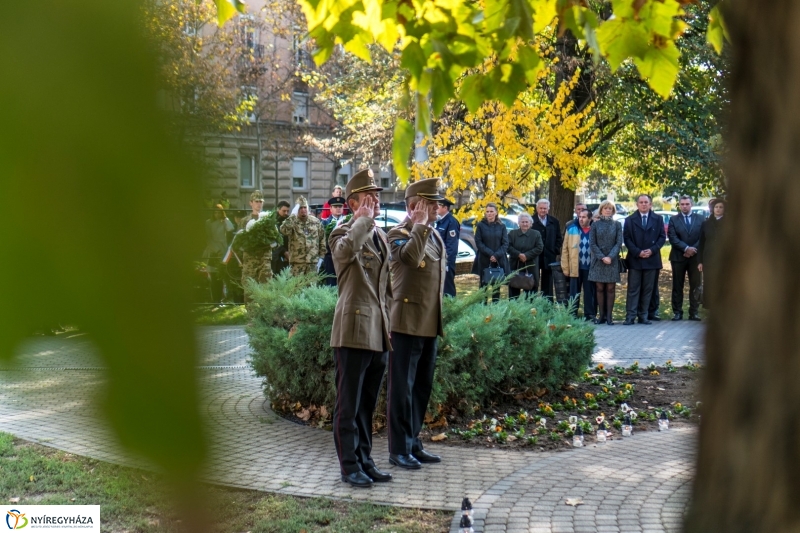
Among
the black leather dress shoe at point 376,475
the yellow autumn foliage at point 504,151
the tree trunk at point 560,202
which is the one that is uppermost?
the yellow autumn foliage at point 504,151

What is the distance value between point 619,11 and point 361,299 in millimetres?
3086

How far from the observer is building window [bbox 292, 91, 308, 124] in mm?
531

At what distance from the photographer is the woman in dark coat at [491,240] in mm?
12875

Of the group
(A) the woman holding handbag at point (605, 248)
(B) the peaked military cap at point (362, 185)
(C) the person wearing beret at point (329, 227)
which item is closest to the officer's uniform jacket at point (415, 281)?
(B) the peaked military cap at point (362, 185)

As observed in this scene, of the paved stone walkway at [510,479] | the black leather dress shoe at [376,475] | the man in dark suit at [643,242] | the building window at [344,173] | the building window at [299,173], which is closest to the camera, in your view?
the building window at [299,173]

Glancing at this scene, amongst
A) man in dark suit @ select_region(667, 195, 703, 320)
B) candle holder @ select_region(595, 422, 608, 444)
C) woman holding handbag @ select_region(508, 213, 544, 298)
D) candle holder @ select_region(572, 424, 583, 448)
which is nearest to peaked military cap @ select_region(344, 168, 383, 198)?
candle holder @ select_region(572, 424, 583, 448)

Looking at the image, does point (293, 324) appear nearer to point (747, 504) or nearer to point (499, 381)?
point (499, 381)

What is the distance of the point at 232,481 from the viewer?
0.50m

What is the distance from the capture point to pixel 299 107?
542 mm

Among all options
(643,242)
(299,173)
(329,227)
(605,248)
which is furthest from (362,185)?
(643,242)

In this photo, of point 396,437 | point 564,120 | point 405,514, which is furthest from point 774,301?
point 564,120

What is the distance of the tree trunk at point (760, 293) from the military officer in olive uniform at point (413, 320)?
539cm

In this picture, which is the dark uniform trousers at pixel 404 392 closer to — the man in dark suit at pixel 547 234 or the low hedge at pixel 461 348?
the low hedge at pixel 461 348

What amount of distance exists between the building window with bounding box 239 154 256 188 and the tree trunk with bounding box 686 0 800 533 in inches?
12.4
